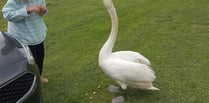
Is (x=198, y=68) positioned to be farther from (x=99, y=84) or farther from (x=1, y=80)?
(x=1, y=80)

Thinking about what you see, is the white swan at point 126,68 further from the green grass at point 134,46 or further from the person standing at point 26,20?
the person standing at point 26,20

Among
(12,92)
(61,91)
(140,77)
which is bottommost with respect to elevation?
(61,91)

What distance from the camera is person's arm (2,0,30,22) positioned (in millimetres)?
4695

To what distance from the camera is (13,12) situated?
187 inches

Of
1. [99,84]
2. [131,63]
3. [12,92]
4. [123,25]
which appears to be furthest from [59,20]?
[12,92]

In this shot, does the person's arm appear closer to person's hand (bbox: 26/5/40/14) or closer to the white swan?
person's hand (bbox: 26/5/40/14)

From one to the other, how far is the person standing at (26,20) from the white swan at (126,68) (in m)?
0.77

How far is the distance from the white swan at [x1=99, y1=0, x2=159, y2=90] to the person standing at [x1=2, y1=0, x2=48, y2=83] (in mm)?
767

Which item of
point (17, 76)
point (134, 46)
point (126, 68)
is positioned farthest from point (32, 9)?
point (134, 46)

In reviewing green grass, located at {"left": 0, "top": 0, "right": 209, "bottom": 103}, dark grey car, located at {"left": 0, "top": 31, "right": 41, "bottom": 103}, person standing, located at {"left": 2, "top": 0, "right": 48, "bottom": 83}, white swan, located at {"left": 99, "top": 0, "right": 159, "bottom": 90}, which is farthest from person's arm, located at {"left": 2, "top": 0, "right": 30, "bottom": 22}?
green grass, located at {"left": 0, "top": 0, "right": 209, "bottom": 103}

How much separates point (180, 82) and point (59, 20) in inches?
150

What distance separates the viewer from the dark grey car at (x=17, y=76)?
137 inches

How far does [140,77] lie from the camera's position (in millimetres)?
4699

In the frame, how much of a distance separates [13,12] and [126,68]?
53.5 inches
